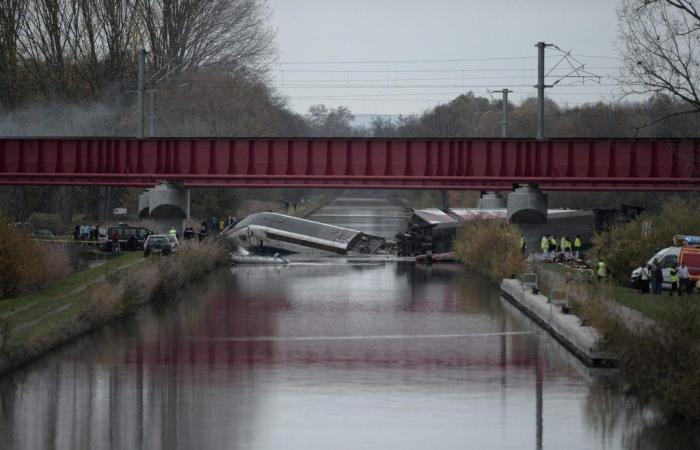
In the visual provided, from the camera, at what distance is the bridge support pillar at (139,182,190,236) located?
65000 mm

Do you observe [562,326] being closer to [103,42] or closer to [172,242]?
[172,242]

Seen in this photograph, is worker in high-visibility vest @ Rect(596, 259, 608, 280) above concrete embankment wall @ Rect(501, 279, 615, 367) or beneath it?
above

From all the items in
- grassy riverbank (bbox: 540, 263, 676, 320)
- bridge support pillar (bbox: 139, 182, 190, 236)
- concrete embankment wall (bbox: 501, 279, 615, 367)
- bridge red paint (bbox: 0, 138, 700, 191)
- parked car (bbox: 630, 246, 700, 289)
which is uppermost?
bridge red paint (bbox: 0, 138, 700, 191)

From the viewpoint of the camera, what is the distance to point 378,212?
13788 cm

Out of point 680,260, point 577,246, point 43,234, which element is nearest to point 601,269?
point 680,260

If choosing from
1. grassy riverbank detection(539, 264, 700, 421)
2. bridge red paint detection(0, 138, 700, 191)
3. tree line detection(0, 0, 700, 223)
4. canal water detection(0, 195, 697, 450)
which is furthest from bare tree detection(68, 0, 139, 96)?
grassy riverbank detection(539, 264, 700, 421)

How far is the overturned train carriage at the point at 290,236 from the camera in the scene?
72.5 metres

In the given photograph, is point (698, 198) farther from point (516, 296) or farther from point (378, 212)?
point (378, 212)

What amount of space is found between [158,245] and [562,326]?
27.5 metres

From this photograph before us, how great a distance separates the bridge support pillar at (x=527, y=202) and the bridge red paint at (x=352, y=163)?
0.57 m

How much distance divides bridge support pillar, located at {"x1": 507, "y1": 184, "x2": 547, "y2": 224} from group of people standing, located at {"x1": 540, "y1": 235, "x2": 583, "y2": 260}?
2.05 metres

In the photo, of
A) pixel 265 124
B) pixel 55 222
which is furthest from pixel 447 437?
pixel 265 124

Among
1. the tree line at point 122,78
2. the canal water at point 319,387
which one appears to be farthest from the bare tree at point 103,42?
the canal water at point 319,387

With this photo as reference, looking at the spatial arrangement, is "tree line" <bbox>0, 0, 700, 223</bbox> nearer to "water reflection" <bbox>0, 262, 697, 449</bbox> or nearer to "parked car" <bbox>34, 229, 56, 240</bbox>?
"parked car" <bbox>34, 229, 56, 240</bbox>
